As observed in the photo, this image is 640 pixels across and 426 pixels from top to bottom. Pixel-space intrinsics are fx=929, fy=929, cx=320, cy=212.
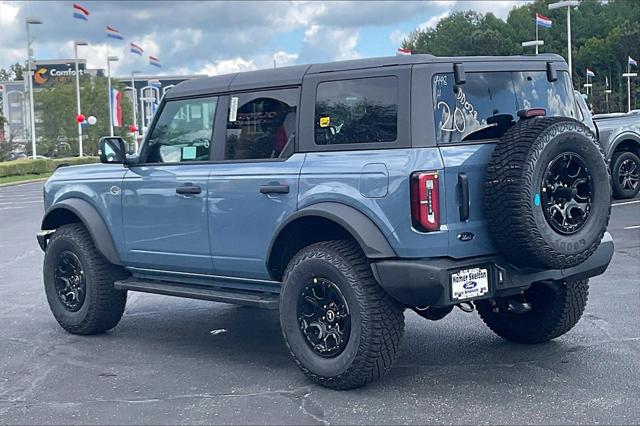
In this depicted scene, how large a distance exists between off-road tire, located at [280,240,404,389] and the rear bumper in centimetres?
→ 13

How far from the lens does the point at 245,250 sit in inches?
244

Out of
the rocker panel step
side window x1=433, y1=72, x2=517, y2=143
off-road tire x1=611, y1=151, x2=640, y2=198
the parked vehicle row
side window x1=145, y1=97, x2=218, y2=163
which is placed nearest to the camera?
side window x1=433, y1=72, x2=517, y2=143

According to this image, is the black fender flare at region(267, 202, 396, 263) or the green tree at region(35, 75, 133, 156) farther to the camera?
the green tree at region(35, 75, 133, 156)

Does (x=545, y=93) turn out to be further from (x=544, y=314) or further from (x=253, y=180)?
(x=253, y=180)

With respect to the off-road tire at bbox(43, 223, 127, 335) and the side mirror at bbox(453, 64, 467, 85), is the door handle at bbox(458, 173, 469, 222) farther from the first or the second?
the off-road tire at bbox(43, 223, 127, 335)

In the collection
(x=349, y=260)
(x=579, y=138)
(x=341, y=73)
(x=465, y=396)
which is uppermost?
(x=341, y=73)

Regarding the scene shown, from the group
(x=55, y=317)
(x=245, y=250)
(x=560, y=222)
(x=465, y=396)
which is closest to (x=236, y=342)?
(x=245, y=250)

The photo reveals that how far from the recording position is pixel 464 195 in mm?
5293

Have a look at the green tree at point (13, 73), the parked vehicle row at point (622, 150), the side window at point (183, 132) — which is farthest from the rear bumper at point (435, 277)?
the green tree at point (13, 73)

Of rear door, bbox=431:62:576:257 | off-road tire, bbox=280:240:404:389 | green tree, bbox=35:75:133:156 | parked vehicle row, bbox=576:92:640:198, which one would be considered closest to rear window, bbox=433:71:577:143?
rear door, bbox=431:62:576:257

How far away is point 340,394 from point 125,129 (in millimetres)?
66857

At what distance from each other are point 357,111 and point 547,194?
125 cm

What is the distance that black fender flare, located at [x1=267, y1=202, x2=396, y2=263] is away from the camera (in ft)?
17.5

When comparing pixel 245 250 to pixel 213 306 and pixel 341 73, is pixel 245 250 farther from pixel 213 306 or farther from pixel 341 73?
pixel 213 306
